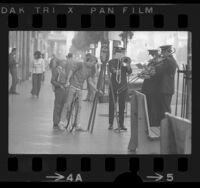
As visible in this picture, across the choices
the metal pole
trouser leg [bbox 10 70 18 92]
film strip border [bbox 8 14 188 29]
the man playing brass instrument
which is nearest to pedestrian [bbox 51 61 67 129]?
trouser leg [bbox 10 70 18 92]

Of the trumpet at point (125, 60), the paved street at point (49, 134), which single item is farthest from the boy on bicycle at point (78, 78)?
the trumpet at point (125, 60)

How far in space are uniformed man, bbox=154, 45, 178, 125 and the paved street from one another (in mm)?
454

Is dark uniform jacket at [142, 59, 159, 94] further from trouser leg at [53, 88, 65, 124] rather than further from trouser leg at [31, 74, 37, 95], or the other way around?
trouser leg at [31, 74, 37, 95]

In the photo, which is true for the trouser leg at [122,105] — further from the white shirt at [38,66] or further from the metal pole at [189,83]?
the white shirt at [38,66]

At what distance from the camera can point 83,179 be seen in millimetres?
6902

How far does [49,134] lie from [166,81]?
180 centimetres

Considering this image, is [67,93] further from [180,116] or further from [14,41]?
[180,116]

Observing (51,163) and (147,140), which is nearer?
(51,163)

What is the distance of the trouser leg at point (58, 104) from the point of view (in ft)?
24.8

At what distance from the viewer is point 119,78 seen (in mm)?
7398

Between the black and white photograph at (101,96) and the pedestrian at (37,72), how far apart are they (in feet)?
0.05
